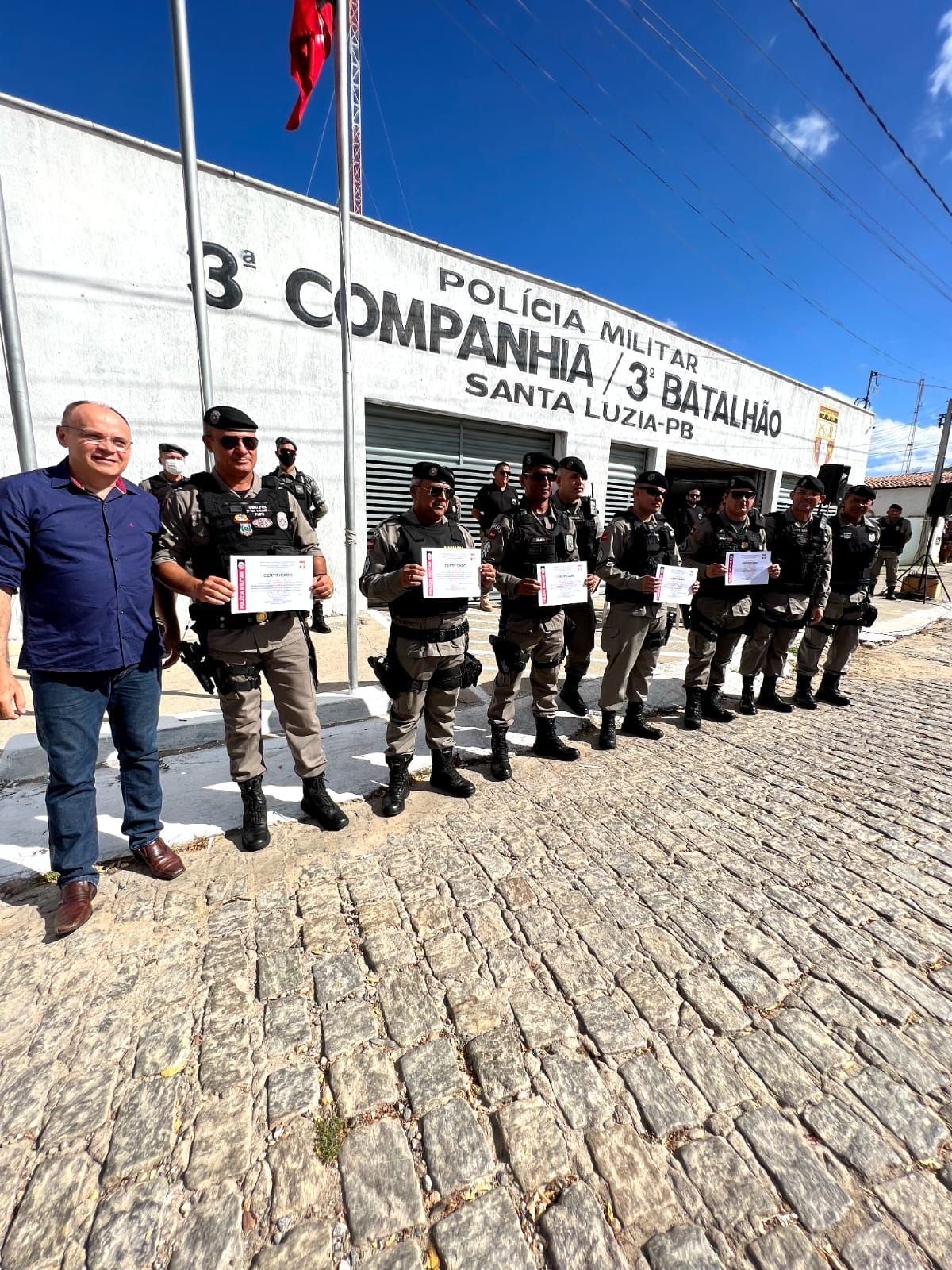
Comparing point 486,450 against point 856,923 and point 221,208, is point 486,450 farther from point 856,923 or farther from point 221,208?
point 856,923

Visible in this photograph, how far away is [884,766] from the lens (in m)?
4.01

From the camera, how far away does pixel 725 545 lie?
4465mm

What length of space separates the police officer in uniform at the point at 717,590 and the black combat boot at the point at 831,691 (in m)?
1.63

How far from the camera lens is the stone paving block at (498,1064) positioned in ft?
5.38

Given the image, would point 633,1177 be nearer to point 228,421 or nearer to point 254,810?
point 254,810

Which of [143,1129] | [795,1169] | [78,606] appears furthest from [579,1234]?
[78,606]

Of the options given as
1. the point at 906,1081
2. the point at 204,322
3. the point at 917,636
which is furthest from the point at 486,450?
the point at 906,1081

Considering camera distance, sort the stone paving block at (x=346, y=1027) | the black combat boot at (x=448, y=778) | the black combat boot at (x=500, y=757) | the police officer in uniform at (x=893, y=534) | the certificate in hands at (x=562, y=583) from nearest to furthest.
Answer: the stone paving block at (x=346, y=1027) < the black combat boot at (x=448, y=778) < the certificate in hands at (x=562, y=583) < the black combat boot at (x=500, y=757) < the police officer in uniform at (x=893, y=534)

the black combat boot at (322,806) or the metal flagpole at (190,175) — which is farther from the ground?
the metal flagpole at (190,175)

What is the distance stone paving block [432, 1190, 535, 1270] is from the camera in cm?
126

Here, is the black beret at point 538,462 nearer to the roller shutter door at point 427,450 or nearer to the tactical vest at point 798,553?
the tactical vest at point 798,553

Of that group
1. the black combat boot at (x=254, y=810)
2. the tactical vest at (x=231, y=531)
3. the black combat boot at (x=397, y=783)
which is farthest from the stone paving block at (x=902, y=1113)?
the tactical vest at (x=231, y=531)

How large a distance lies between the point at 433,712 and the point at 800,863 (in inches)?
84.3

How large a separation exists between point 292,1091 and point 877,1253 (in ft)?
5.10
